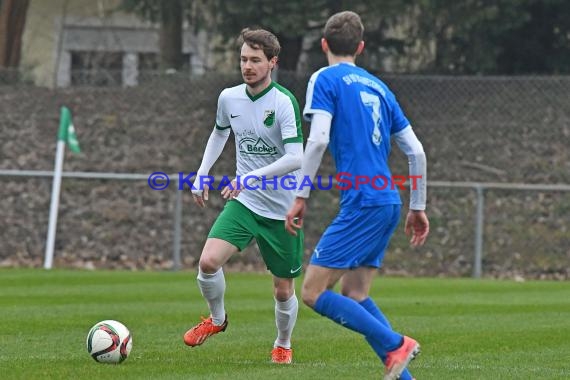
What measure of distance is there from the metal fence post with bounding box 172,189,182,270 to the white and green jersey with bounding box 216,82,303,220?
10554 millimetres

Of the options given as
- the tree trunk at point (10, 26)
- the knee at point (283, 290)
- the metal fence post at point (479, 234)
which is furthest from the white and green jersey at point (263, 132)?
the tree trunk at point (10, 26)

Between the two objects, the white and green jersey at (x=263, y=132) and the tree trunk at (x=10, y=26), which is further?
the tree trunk at (x=10, y=26)

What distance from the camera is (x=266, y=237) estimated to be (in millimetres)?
8844

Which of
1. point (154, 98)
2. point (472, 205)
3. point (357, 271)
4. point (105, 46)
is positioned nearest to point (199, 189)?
point (357, 271)

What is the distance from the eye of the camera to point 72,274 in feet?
57.5

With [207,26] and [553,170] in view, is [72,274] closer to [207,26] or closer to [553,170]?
[207,26]

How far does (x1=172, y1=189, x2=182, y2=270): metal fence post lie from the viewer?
19.4 metres

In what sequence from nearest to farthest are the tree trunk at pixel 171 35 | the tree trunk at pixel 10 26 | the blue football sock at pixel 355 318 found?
1. the blue football sock at pixel 355 318
2. the tree trunk at pixel 171 35
3. the tree trunk at pixel 10 26

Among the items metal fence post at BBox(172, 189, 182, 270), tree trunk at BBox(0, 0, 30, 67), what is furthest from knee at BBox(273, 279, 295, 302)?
tree trunk at BBox(0, 0, 30, 67)

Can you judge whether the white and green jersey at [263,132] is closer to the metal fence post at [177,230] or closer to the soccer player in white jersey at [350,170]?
the soccer player in white jersey at [350,170]

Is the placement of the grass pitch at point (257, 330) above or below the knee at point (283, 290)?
below

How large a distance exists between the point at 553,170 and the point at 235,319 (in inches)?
417

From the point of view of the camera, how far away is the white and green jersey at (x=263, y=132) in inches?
341

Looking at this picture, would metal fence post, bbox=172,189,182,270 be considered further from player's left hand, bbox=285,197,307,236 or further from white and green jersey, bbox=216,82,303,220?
player's left hand, bbox=285,197,307,236
